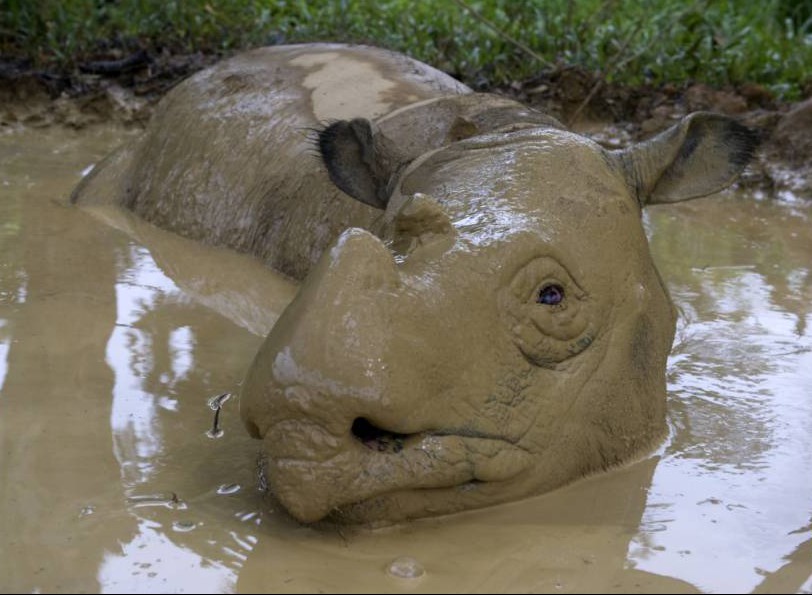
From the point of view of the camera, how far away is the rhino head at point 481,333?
342cm

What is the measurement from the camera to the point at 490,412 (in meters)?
3.76

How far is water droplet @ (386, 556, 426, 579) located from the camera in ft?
11.1


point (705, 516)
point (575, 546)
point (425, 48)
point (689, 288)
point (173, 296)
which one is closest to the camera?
point (575, 546)

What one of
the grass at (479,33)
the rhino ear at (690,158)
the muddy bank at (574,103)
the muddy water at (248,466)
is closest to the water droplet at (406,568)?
the muddy water at (248,466)

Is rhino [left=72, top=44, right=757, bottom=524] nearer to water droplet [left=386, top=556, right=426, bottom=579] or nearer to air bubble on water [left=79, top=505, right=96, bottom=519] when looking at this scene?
water droplet [left=386, top=556, right=426, bottom=579]

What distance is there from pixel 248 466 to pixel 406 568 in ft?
2.84

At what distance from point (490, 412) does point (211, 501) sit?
33.0 inches

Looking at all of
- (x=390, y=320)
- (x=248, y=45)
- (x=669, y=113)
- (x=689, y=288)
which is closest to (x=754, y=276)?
(x=689, y=288)

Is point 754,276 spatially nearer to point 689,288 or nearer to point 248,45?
point 689,288

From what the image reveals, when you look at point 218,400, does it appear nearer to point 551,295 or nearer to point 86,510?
point 86,510

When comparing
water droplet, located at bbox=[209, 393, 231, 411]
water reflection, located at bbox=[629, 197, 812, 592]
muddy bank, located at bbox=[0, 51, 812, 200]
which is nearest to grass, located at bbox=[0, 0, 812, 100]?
muddy bank, located at bbox=[0, 51, 812, 200]

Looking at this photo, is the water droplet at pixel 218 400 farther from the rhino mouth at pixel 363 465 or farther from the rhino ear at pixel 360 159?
the rhino mouth at pixel 363 465

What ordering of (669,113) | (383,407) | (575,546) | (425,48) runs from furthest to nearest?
(425,48) → (669,113) → (575,546) → (383,407)

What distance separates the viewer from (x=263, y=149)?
23.1ft
